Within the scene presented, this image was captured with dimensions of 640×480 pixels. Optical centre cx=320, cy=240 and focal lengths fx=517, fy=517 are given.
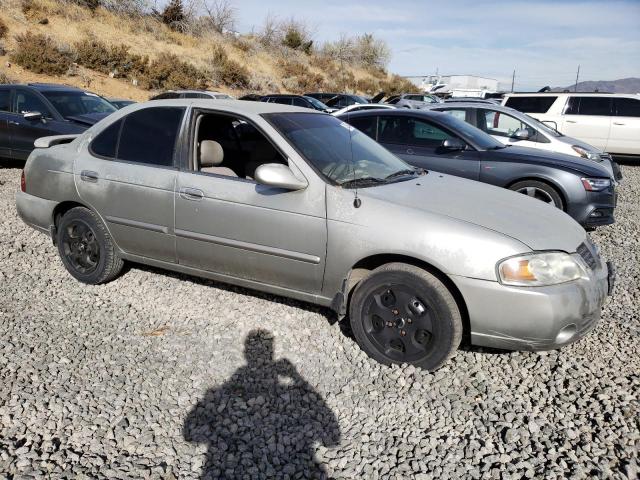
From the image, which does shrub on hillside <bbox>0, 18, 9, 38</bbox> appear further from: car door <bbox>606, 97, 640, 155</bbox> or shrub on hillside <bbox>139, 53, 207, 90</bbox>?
car door <bbox>606, 97, 640, 155</bbox>

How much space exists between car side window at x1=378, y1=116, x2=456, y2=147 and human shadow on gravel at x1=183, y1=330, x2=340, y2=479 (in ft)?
14.2

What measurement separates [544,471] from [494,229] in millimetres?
1342

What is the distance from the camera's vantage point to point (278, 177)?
133 inches

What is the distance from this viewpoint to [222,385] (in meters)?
3.15

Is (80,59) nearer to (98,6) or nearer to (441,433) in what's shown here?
(98,6)

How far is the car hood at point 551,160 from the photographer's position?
20.8 feet

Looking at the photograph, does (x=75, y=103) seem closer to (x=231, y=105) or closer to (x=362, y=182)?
(x=231, y=105)

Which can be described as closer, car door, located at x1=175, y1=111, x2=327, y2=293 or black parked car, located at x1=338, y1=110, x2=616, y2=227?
car door, located at x1=175, y1=111, x2=327, y2=293

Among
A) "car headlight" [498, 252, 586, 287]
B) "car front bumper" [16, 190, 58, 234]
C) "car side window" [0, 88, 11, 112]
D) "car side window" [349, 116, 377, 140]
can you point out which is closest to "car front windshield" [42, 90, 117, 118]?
"car side window" [0, 88, 11, 112]

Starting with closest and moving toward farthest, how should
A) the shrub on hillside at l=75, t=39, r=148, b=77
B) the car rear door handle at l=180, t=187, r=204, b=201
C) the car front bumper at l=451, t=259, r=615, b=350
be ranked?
1. the car front bumper at l=451, t=259, r=615, b=350
2. the car rear door handle at l=180, t=187, r=204, b=201
3. the shrub on hillside at l=75, t=39, r=148, b=77

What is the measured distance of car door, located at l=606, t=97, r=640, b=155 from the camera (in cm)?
1288

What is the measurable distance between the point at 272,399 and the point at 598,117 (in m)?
13.1

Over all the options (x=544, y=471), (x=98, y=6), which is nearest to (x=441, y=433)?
(x=544, y=471)

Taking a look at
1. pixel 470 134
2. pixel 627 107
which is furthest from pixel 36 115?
pixel 627 107
